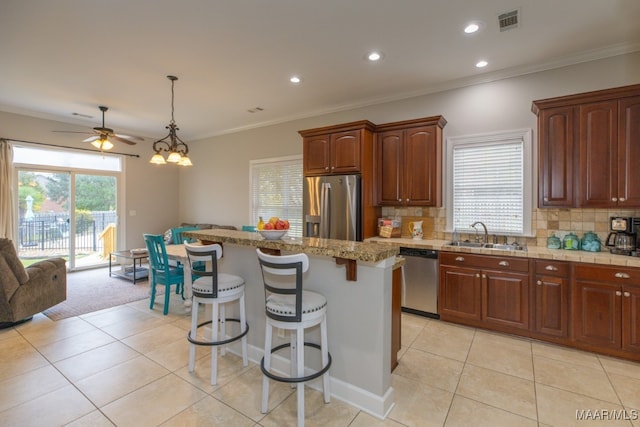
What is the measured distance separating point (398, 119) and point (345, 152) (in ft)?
3.13

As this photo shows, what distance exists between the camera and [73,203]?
5930 mm

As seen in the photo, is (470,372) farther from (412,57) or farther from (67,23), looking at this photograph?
(67,23)

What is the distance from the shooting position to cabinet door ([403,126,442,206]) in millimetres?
3840

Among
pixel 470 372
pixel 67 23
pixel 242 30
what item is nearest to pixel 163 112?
pixel 67 23

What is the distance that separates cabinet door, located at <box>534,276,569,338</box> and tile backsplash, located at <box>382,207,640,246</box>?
26.8 inches

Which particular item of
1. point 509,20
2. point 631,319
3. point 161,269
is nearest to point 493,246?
point 631,319

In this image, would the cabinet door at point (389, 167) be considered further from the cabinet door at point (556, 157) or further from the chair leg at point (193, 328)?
the chair leg at point (193, 328)

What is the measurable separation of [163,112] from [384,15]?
432cm

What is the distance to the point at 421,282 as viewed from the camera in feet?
12.0

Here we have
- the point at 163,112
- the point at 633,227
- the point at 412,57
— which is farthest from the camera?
the point at 163,112

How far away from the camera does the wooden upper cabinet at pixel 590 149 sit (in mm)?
2801

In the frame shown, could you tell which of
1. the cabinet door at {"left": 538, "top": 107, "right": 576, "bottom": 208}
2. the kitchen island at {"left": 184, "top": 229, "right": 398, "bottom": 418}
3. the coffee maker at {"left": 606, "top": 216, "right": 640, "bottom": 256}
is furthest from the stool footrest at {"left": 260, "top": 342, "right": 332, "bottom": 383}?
the coffee maker at {"left": 606, "top": 216, "right": 640, "bottom": 256}

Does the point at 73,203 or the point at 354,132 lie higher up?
the point at 354,132

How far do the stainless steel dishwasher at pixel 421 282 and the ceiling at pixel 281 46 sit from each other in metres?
2.23
